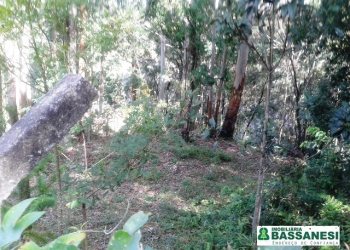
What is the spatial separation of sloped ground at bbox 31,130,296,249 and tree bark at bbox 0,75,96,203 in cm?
220

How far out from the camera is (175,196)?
264 inches

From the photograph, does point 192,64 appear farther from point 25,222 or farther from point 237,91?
point 25,222

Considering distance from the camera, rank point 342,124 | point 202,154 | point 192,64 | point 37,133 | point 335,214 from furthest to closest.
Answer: point 192,64
point 202,154
point 335,214
point 342,124
point 37,133

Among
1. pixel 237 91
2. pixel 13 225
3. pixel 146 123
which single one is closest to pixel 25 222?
pixel 13 225

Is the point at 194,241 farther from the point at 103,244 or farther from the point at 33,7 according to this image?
the point at 33,7

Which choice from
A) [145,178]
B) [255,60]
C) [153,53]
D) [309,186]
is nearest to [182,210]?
[145,178]

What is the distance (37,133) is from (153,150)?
4.20 meters

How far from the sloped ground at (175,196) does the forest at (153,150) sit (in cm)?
3

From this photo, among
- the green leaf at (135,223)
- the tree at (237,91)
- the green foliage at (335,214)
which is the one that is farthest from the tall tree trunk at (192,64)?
the green leaf at (135,223)

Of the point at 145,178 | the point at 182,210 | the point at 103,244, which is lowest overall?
the point at 103,244

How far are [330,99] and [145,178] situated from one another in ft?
12.2

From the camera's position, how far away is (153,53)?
19375 mm

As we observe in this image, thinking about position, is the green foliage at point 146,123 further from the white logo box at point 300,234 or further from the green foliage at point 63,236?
the green foliage at point 63,236

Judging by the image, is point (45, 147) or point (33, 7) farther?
point (33, 7)
